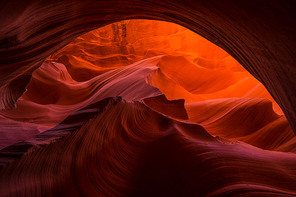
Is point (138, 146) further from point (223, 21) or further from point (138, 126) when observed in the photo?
point (223, 21)

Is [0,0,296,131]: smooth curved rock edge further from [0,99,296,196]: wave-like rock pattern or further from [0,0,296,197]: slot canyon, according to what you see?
[0,99,296,196]: wave-like rock pattern

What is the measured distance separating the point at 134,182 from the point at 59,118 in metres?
1.32

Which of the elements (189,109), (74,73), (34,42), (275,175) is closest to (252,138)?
(189,109)

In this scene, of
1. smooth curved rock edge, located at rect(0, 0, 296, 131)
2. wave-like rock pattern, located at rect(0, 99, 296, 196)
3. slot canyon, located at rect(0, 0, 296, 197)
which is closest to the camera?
Result: smooth curved rock edge, located at rect(0, 0, 296, 131)

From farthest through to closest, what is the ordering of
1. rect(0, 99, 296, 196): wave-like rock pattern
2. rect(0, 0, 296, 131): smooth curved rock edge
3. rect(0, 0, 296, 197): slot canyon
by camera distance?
rect(0, 99, 296, 196): wave-like rock pattern, rect(0, 0, 296, 197): slot canyon, rect(0, 0, 296, 131): smooth curved rock edge

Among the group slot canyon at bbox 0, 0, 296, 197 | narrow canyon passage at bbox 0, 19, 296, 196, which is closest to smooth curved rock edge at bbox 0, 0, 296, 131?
slot canyon at bbox 0, 0, 296, 197

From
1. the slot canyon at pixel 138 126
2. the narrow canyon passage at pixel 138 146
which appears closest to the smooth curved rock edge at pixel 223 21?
the slot canyon at pixel 138 126

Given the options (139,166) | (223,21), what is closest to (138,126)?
(139,166)

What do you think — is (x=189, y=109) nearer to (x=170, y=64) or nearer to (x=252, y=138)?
(x=252, y=138)

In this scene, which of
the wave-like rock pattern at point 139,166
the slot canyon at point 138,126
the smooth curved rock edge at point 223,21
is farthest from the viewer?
the wave-like rock pattern at point 139,166

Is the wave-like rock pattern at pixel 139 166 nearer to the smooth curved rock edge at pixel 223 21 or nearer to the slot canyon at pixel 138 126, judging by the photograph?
the slot canyon at pixel 138 126

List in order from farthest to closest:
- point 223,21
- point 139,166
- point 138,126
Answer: point 138,126 < point 139,166 < point 223,21

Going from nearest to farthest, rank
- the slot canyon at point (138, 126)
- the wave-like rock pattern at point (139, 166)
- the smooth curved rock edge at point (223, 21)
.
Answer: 1. the smooth curved rock edge at point (223, 21)
2. the slot canyon at point (138, 126)
3. the wave-like rock pattern at point (139, 166)

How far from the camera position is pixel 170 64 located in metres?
4.37
